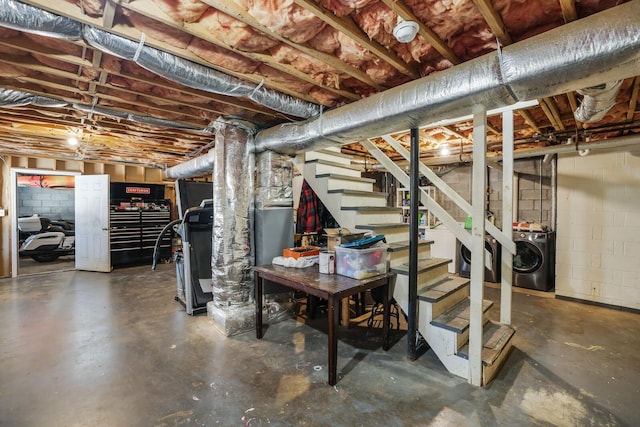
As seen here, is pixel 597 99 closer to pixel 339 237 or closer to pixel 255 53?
pixel 339 237

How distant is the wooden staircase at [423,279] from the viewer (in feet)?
7.30

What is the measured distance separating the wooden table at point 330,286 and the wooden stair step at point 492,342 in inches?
29.5

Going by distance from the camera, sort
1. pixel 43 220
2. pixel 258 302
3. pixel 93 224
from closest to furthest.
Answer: pixel 258 302
pixel 93 224
pixel 43 220

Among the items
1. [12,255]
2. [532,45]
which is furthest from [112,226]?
[532,45]

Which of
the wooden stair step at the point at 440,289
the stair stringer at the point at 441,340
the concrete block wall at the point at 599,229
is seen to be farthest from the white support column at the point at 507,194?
the concrete block wall at the point at 599,229

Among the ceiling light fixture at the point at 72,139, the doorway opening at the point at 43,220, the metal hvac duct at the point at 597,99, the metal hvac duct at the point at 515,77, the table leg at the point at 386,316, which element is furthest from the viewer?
the doorway opening at the point at 43,220

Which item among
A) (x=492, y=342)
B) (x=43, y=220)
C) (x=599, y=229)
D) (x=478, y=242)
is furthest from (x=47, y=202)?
(x=599, y=229)

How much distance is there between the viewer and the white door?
5734mm

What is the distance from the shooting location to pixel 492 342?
2.36 meters

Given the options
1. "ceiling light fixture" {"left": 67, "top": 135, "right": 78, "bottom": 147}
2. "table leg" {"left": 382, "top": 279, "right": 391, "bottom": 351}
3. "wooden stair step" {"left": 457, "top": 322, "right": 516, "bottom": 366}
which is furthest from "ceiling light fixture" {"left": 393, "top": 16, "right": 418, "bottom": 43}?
"ceiling light fixture" {"left": 67, "top": 135, "right": 78, "bottom": 147}

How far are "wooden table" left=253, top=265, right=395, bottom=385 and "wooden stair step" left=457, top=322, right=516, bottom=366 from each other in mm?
749

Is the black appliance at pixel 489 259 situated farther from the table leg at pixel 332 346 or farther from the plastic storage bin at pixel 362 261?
the table leg at pixel 332 346

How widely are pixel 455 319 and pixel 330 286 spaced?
1086 millimetres

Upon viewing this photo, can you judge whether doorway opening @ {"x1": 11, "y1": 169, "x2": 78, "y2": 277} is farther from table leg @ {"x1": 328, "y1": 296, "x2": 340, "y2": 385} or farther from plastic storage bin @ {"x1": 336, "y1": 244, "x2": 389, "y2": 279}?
table leg @ {"x1": 328, "y1": 296, "x2": 340, "y2": 385}
